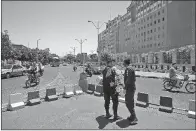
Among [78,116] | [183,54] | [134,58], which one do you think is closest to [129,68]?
[78,116]

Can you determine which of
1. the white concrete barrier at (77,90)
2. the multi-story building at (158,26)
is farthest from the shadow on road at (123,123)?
the multi-story building at (158,26)

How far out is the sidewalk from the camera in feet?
16.0

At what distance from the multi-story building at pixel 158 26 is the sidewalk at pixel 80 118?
4526 cm

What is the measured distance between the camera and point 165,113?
5.93 meters

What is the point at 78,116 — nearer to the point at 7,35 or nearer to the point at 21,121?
the point at 21,121

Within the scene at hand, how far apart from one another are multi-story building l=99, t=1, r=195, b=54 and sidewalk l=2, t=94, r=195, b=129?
45256 millimetres

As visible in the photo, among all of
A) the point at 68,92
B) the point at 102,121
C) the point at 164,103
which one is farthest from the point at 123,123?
the point at 68,92

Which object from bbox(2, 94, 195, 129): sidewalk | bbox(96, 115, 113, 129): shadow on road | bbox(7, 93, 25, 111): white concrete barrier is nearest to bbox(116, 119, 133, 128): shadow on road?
bbox(2, 94, 195, 129): sidewalk

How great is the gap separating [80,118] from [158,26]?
60829 millimetres

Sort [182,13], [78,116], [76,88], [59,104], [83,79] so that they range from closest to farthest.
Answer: [78,116] < [59,104] < [76,88] < [83,79] < [182,13]

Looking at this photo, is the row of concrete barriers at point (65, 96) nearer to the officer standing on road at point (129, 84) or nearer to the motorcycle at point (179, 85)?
the officer standing on road at point (129, 84)

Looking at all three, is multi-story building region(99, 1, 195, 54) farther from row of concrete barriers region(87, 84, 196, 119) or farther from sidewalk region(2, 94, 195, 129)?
sidewalk region(2, 94, 195, 129)

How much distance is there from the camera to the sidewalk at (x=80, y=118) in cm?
486

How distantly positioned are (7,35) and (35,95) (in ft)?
77.4
